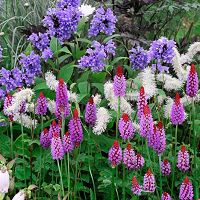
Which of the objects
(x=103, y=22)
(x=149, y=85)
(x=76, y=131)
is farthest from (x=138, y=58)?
(x=76, y=131)

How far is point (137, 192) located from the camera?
2.80 meters

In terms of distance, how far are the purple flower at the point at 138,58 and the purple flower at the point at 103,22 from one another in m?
0.23

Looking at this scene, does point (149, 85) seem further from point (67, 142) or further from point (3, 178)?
point (3, 178)

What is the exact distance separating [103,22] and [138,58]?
0.34 meters

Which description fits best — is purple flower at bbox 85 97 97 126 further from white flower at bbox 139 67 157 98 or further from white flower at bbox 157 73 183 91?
white flower at bbox 157 73 183 91

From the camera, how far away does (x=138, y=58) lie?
3.84 metres

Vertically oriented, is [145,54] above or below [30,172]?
above

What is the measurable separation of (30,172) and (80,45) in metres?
1.48

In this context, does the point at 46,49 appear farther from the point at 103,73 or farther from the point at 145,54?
the point at 145,54

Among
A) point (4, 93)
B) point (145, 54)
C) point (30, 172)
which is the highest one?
point (145, 54)

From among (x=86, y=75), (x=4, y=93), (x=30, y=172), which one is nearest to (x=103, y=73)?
(x=86, y=75)

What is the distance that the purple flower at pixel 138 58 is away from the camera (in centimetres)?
382

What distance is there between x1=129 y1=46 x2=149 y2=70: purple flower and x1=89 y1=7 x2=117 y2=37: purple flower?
231 mm

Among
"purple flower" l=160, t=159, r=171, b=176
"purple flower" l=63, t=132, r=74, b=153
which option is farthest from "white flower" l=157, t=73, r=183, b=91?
"purple flower" l=63, t=132, r=74, b=153
